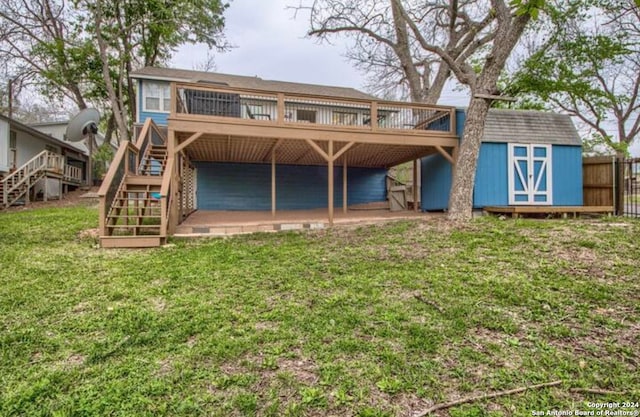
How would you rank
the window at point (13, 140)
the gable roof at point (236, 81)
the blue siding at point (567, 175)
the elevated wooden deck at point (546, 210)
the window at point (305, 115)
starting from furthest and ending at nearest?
the window at point (13, 140)
the window at point (305, 115)
the gable roof at point (236, 81)
the blue siding at point (567, 175)
the elevated wooden deck at point (546, 210)

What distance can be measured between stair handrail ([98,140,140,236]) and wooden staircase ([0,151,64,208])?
8.21m

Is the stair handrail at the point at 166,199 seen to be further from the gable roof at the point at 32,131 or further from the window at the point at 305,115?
the gable roof at the point at 32,131

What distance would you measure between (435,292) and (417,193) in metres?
8.02

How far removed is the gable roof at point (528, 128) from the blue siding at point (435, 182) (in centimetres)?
138

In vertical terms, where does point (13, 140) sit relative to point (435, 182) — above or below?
above

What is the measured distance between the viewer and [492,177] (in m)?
8.55

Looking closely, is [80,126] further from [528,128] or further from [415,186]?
[528,128]

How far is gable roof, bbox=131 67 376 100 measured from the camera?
13578 millimetres

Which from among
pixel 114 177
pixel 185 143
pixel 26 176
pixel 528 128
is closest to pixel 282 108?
pixel 185 143

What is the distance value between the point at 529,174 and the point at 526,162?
337 millimetres

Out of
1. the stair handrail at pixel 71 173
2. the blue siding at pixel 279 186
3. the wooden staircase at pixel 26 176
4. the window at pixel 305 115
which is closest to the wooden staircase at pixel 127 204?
the blue siding at pixel 279 186

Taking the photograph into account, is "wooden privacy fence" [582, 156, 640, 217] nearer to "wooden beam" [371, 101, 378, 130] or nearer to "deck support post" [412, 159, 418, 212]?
"deck support post" [412, 159, 418, 212]

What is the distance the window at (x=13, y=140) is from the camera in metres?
14.0

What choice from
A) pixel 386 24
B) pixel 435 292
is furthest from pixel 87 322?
pixel 386 24
